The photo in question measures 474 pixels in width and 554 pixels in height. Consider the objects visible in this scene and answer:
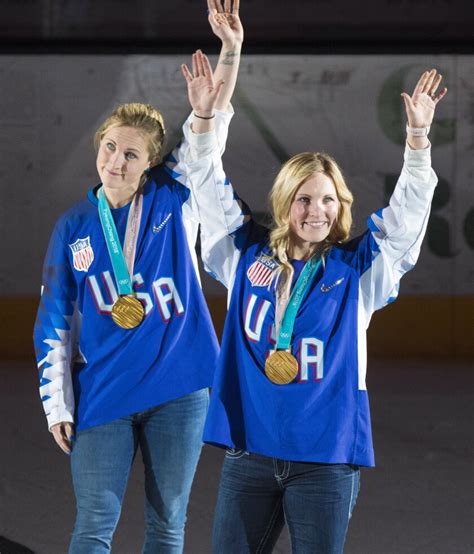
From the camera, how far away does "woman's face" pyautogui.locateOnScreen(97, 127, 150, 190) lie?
3.07 metres

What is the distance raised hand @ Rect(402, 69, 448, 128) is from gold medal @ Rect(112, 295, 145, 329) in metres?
0.92

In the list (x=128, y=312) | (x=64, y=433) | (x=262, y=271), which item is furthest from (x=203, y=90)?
(x=64, y=433)

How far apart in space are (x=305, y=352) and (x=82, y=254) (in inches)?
32.2

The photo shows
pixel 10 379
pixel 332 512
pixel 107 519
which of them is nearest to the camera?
pixel 332 512

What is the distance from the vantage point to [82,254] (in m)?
3.05

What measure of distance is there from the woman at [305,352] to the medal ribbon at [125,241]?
1.22ft

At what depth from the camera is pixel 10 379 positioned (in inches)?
354

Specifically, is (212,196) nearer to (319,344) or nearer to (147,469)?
(319,344)

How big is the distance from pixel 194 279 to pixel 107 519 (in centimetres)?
75
